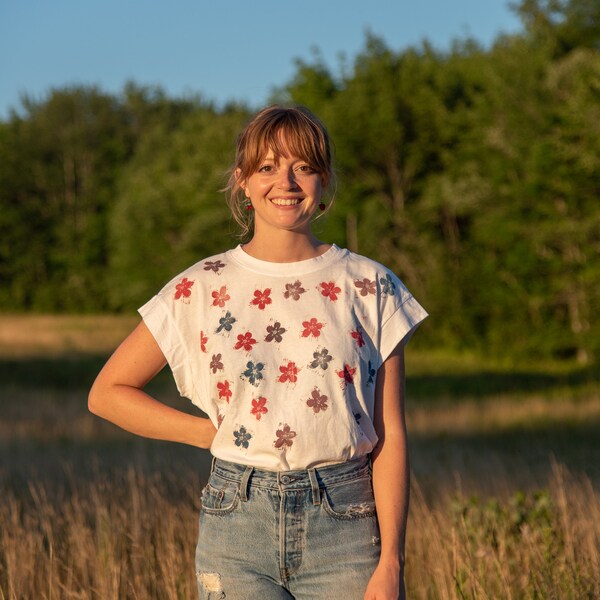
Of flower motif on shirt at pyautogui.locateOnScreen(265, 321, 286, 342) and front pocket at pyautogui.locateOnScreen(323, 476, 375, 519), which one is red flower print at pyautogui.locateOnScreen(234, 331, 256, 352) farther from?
front pocket at pyautogui.locateOnScreen(323, 476, 375, 519)

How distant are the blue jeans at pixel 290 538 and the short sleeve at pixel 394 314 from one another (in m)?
0.31

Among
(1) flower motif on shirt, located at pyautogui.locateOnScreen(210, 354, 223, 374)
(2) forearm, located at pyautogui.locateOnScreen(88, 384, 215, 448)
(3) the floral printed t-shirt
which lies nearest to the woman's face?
(3) the floral printed t-shirt

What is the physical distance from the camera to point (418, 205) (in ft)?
120

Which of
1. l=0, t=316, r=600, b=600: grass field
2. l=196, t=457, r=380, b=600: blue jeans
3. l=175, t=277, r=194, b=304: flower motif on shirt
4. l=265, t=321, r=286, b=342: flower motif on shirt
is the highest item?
l=175, t=277, r=194, b=304: flower motif on shirt

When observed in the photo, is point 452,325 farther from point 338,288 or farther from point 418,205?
point 338,288

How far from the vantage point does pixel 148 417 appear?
238cm

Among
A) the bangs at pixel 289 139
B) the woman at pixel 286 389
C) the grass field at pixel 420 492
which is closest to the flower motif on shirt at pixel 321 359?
the woman at pixel 286 389

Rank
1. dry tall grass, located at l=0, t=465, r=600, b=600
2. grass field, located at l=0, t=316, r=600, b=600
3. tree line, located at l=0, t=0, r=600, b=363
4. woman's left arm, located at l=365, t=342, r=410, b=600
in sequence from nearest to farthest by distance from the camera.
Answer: woman's left arm, located at l=365, t=342, r=410, b=600
dry tall grass, located at l=0, t=465, r=600, b=600
grass field, located at l=0, t=316, r=600, b=600
tree line, located at l=0, t=0, r=600, b=363

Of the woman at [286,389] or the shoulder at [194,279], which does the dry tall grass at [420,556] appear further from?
the shoulder at [194,279]

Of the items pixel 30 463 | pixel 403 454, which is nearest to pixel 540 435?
pixel 30 463

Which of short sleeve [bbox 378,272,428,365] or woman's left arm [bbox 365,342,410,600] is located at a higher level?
short sleeve [bbox 378,272,428,365]

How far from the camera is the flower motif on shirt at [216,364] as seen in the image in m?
2.30

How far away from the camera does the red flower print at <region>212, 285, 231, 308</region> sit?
2.35 meters

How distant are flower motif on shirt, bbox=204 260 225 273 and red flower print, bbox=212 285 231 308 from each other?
54 mm
